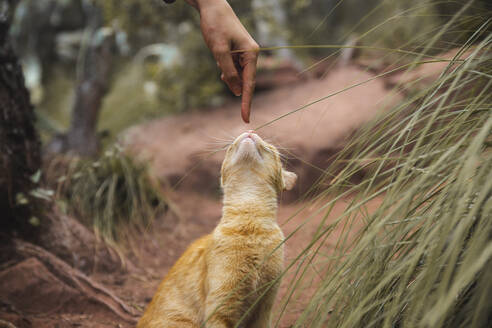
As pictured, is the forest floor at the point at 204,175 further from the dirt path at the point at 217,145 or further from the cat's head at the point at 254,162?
the cat's head at the point at 254,162

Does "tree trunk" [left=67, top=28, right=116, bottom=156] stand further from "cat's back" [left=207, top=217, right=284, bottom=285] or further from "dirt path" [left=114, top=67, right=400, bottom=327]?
"cat's back" [left=207, top=217, right=284, bottom=285]

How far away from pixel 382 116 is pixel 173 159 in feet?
14.0

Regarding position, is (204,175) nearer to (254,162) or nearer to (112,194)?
(112,194)

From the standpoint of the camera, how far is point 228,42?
148 centimetres

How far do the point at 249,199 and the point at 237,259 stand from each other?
0.39m

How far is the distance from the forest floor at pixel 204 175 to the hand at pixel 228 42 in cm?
41

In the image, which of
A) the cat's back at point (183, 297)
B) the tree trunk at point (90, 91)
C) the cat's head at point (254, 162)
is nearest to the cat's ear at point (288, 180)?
the cat's head at point (254, 162)

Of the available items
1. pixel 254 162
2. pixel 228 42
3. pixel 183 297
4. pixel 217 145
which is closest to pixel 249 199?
pixel 254 162

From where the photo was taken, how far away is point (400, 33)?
589 cm

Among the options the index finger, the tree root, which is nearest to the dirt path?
the tree root

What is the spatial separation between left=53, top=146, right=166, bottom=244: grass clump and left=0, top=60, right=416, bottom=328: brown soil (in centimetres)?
25

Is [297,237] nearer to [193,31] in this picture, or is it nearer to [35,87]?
[193,31]

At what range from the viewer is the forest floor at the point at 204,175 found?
89.0 inches

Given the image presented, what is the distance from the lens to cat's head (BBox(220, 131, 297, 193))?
83.3 inches
